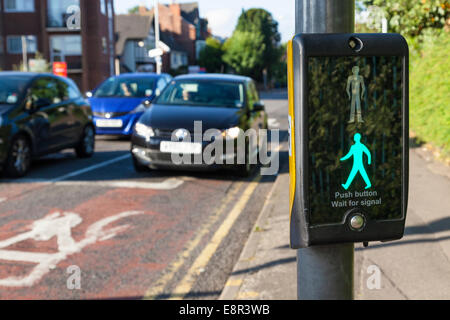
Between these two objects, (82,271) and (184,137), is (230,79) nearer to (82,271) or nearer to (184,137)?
(184,137)

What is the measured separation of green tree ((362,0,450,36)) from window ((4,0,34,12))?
36935 millimetres

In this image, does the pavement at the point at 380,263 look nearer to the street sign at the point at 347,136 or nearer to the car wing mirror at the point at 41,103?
the street sign at the point at 347,136

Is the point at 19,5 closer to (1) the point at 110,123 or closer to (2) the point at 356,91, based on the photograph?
(1) the point at 110,123

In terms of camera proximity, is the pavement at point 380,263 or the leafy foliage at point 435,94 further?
the leafy foliage at point 435,94

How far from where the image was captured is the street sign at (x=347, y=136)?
121 centimetres

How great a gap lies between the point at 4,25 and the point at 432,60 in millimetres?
40846

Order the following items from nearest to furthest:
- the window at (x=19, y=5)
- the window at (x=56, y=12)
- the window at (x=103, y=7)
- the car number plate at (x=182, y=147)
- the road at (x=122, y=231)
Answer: the road at (x=122, y=231)
the car number plate at (x=182, y=147)
the window at (x=103, y=7)
the window at (x=56, y=12)
the window at (x=19, y=5)

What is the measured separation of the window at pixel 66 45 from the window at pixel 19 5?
9.14 feet

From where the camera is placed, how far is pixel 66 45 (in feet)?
147

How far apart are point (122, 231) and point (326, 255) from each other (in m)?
5.05

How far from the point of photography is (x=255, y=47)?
76.1 metres

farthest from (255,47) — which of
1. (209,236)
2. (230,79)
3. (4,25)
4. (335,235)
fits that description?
(335,235)

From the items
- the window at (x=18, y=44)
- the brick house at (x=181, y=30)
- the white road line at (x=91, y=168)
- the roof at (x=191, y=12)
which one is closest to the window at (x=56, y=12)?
the window at (x=18, y=44)

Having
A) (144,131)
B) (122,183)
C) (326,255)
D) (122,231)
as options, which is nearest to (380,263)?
(122,231)
